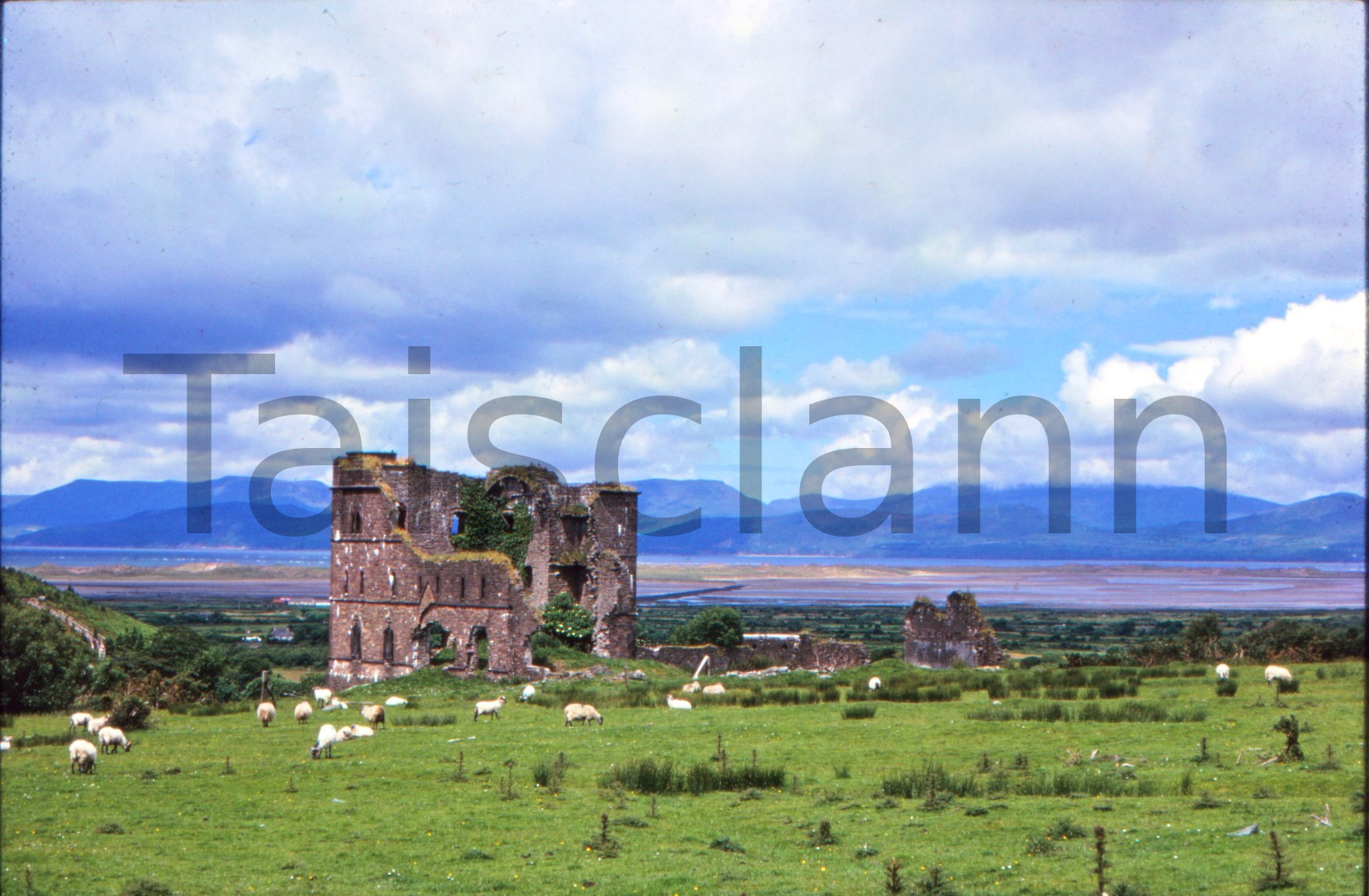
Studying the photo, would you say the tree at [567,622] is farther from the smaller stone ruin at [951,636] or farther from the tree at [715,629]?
the smaller stone ruin at [951,636]

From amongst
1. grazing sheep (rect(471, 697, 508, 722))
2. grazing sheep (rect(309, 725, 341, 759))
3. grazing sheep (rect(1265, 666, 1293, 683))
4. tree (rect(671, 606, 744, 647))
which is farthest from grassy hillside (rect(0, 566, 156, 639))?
grazing sheep (rect(1265, 666, 1293, 683))

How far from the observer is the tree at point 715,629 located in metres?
54.3

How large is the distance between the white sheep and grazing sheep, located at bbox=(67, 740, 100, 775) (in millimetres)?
10787

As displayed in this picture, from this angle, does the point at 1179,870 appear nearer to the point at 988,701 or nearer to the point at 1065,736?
the point at 1065,736

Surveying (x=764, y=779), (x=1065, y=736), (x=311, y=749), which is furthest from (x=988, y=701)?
(x=311, y=749)

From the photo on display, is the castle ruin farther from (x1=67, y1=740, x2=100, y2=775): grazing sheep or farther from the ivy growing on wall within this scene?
(x1=67, y1=740, x2=100, y2=775): grazing sheep

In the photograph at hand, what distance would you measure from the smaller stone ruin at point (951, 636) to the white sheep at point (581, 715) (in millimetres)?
18810

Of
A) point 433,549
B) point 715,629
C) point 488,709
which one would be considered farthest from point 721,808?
point 715,629

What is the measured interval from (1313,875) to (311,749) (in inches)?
748

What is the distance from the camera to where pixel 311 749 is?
980 inches

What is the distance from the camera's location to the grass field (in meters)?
14.6

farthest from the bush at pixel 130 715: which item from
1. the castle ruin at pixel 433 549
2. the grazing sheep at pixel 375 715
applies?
the castle ruin at pixel 433 549

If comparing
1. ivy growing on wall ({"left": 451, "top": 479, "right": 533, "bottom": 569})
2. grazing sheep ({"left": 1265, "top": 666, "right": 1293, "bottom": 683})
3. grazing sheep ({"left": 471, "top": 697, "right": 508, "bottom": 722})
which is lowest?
grazing sheep ({"left": 471, "top": 697, "right": 508, "bottom": 722})

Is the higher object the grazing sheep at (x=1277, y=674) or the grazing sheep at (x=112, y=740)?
the grazing sheep at (x=1277, y=674)
